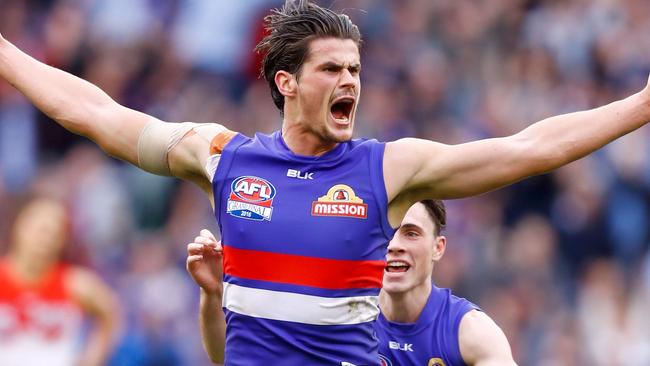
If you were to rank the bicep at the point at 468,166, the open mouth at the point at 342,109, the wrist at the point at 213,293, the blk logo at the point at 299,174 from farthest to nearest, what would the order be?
the wrist at the point at 213,293, the open mouth at the point at 342,109, the blk logo at the point at 299,174, the bicep at the point at 468,166

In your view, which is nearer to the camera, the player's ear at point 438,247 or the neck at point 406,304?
the neck at point 406,304

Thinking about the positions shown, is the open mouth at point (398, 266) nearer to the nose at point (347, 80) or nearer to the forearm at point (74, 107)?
the nose at point (347, 80)

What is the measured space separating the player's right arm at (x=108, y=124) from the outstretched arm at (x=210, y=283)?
0.37 metres

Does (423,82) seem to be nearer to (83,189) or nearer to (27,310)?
(83,189)

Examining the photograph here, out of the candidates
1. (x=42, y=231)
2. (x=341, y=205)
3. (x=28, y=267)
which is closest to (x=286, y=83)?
(x=341, y=205)

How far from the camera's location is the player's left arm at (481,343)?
272 inches

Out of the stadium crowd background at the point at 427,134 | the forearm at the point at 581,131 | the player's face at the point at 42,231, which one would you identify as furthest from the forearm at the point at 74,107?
the stadium crowd background at the point at 427,134

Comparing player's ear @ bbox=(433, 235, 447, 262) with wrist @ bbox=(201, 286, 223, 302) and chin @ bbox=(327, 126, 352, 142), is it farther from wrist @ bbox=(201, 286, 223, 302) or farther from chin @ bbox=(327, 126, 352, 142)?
chin @ bbox=(327, 126, 352, 142)

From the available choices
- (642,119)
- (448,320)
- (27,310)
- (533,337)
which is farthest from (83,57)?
(642,119)

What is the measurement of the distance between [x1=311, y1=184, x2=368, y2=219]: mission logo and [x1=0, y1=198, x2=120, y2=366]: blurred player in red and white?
204 inches

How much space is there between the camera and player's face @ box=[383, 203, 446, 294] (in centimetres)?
752

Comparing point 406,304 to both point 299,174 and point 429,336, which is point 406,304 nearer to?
point 429,336

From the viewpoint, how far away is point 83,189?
1236 centimetres

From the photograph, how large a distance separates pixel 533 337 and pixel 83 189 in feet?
14.5
